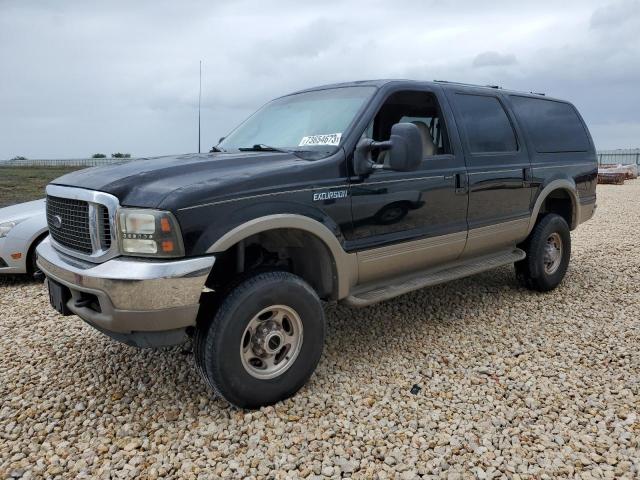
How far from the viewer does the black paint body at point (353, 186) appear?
2.83 metres

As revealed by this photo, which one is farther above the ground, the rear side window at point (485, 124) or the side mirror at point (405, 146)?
the rear side window at point (485, 124)

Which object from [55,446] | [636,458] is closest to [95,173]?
[55,446]

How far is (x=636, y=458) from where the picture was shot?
2.69 meters

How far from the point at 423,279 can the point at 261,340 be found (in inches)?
61.8

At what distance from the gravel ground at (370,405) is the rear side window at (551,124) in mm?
1734

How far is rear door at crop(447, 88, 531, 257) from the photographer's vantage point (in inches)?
174

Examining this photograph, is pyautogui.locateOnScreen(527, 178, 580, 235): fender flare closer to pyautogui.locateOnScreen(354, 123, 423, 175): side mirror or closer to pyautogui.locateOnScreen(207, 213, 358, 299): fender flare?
pyautogui.locateOnScreen(354, 123, 423, 175): side mirror

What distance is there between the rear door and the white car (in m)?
4.72

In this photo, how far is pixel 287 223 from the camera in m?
3.08

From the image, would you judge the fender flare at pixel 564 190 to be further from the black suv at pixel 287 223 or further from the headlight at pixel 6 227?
the headlight at pixel 6 227

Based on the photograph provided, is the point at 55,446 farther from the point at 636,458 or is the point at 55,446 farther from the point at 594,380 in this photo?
the point at 594,380

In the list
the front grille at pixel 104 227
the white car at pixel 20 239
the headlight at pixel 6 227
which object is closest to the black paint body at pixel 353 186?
the front grille at pixel 104 227

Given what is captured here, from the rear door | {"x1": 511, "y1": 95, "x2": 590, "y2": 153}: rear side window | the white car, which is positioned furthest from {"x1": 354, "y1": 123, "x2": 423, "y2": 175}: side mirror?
the white car

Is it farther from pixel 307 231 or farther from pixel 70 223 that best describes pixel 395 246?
pixel 70 223
